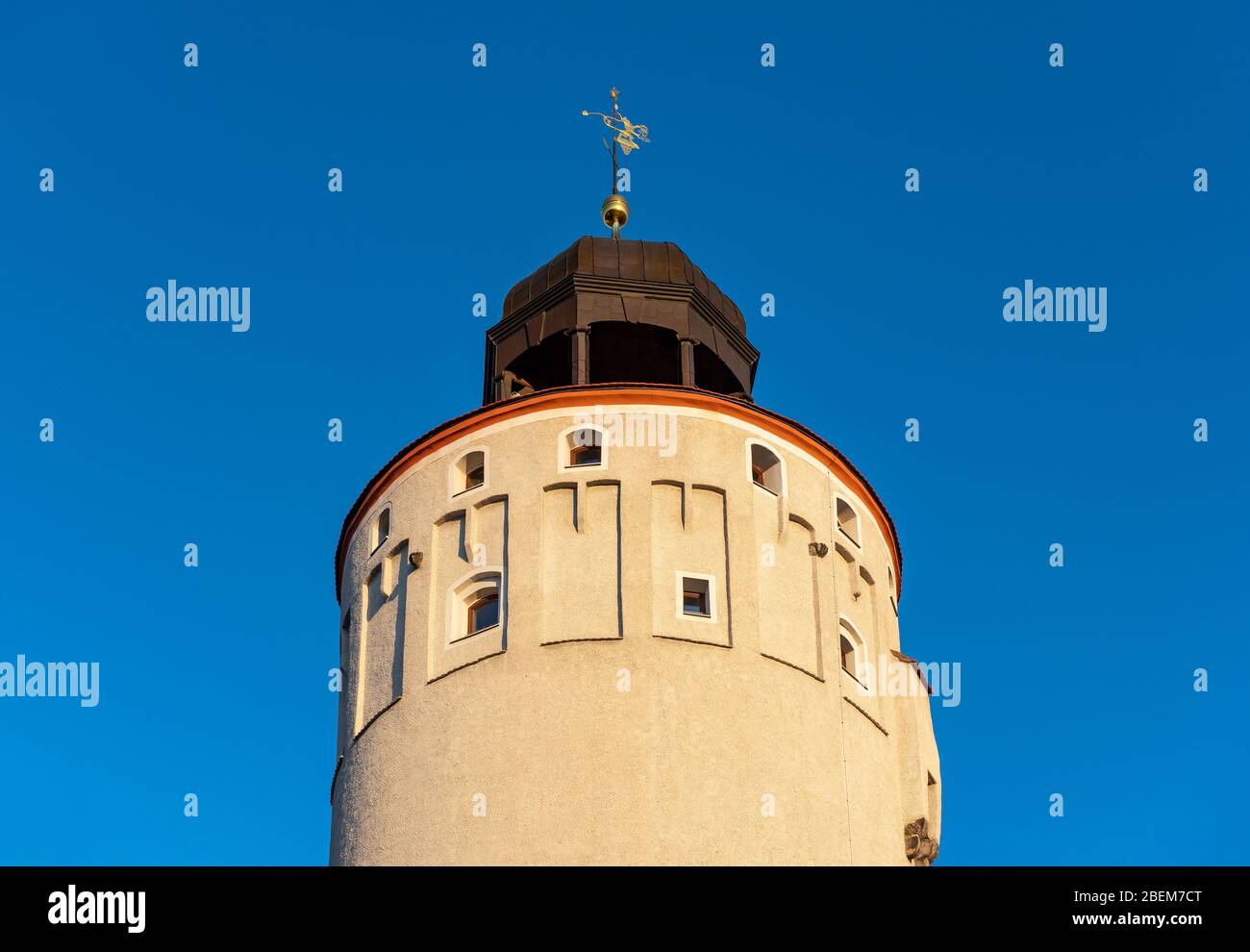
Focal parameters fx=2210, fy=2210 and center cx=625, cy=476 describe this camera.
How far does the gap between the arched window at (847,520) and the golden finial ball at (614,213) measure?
338 inches

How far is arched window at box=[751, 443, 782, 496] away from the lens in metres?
35.3

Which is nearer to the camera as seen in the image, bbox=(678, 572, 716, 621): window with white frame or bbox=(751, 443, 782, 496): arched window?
bbox=(678, 572, 716, 621): window with white frame

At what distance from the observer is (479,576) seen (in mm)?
34031

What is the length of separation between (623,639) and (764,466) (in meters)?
4.61

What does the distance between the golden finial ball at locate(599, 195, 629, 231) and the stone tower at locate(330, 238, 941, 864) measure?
4.07 metres

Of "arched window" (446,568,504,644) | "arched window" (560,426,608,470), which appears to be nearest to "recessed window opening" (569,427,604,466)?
"arched window" (560,426,608,470)

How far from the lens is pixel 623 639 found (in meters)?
32.5

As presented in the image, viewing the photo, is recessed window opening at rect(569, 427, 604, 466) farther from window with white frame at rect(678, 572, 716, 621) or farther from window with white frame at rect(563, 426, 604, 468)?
window with white frame at rect(678, 572, 716, 621)

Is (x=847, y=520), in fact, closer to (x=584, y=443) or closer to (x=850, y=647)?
(x=850, y=647)

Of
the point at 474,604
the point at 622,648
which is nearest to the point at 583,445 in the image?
the point at 474,604

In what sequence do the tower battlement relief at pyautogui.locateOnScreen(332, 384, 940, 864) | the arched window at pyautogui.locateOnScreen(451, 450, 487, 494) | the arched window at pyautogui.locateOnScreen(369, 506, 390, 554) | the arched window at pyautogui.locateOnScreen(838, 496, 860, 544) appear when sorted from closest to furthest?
the tower battlement relief at pyautogui.locateOnScreen(332, 384, 940, 864)
the arched window at pyautogui.locateOnScreen(451, 450, 487, 494)
the arched window at pyautogui.locateOnScreen(369, 506, 390, 554)
the arched window at pyautogui.locateOnScreen(838, 496, 860, 544)
